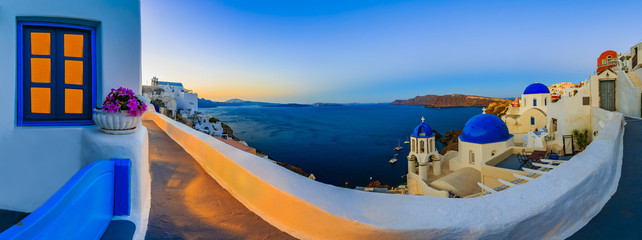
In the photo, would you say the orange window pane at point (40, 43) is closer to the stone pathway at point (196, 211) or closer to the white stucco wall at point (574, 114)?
the stone pathway at point (196, 211)

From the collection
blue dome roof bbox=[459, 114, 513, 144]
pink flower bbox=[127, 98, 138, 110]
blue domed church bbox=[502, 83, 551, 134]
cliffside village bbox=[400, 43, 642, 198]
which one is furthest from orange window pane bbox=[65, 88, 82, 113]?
blue domed church bbox=[502, 83, 551, 134]

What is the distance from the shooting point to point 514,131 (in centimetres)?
2686

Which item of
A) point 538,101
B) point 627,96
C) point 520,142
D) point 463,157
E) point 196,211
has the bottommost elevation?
point 463,157

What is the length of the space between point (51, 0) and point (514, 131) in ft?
107

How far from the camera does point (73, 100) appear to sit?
8.11ft

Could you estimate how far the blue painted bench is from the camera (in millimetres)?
1280

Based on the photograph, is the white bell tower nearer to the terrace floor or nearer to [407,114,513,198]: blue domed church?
[407,114,513,198]: blue domed church

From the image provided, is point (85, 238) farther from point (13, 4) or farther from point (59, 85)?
point (13, 4)

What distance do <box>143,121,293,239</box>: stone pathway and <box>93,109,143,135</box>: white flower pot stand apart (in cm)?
95

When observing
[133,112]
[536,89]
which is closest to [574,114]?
[536,89]

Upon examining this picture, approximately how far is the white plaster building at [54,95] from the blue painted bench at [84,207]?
0.47 feet

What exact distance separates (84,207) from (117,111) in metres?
0.90

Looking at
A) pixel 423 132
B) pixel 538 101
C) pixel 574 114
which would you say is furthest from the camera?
pixel 538 101

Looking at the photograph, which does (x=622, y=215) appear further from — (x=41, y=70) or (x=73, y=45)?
(x=41, y=70)
